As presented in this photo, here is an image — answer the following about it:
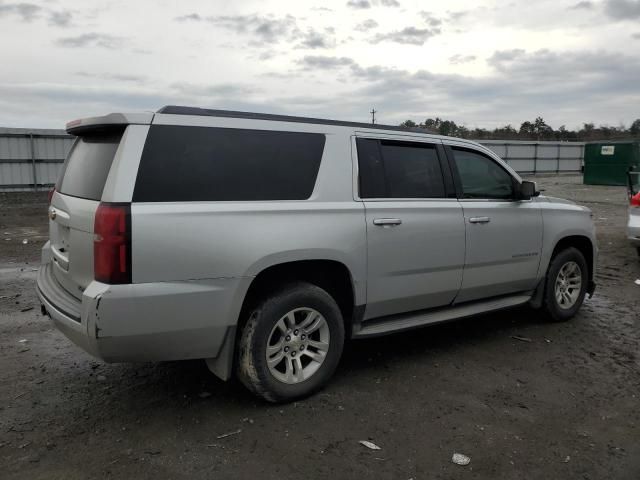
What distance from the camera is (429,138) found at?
466 cm

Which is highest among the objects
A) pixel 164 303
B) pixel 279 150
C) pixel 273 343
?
pixel 279 150

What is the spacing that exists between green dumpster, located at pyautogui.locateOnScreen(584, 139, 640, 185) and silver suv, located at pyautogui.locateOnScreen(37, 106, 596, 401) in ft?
68.9

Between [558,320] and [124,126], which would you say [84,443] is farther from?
[558,320]

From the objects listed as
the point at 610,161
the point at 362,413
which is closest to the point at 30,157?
the point at 362,413

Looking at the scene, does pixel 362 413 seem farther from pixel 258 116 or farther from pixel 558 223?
pixel 558 223

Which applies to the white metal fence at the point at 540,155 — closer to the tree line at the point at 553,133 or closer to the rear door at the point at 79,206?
the tree line at the point at 553,133

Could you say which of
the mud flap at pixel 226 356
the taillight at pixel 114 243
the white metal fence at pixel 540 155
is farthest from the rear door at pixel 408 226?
the white metal fence at pixel 540 155

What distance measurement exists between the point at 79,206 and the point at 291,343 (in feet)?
5.24

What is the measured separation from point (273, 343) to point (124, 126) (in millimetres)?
1659

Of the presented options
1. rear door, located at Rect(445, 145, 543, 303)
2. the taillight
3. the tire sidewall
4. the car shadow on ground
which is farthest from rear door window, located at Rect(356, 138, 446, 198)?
the taillight

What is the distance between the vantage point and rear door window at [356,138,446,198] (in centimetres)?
415

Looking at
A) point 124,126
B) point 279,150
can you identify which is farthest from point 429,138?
point 124,126

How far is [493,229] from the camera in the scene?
486 cm

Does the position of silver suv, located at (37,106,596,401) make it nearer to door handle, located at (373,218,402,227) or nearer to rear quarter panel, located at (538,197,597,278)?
door handle, located at (373,218,402,227)
